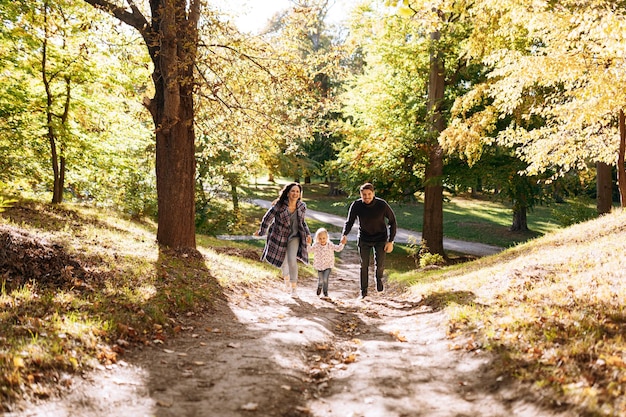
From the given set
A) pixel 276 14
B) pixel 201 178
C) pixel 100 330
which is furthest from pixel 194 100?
pixel 276 14

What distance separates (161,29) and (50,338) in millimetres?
7036

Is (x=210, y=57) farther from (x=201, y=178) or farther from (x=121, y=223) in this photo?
(x=201, y=178)

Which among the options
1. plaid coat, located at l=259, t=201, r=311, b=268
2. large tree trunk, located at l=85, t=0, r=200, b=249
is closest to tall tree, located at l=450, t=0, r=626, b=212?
plaid coat, located at l=259, t=201, r=311, b=268

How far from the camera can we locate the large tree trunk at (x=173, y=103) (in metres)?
9.81

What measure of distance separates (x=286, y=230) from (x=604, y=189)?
1471 centimetres

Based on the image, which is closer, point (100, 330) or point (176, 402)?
point (176, 402)

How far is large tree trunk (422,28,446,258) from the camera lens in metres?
18.3

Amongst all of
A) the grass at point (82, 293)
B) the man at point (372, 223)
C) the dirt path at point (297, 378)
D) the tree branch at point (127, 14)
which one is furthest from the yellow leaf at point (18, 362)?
the tree branch at point (127, 14)

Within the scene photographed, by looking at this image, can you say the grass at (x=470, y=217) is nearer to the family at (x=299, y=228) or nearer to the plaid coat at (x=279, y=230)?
the family at (x=299, y=228)

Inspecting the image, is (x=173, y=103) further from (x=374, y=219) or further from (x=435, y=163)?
(x=435, y=163)

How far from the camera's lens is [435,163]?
62.4 feet

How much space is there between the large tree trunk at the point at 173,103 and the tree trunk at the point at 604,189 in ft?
50.2

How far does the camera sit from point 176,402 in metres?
4.18

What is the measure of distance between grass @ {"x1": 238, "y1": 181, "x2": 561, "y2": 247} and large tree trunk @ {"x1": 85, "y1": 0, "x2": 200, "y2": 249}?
1329 centimetres
